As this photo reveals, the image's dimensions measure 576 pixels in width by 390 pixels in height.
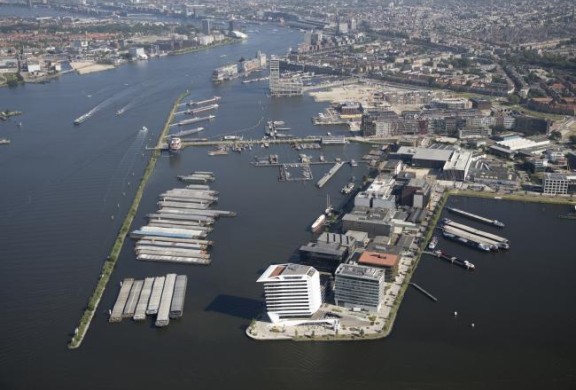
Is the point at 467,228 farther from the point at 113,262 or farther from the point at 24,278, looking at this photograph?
the point at 24,278

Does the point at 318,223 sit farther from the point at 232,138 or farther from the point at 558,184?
the point at 232,138

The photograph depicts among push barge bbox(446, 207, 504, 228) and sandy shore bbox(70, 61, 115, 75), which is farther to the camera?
sandy shore bbox(70, 61, 115, 75)

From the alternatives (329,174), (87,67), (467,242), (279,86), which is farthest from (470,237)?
(87,67)

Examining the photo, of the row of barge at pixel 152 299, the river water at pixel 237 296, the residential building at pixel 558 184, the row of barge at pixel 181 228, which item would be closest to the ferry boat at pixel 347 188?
the river water at pixel 237 296

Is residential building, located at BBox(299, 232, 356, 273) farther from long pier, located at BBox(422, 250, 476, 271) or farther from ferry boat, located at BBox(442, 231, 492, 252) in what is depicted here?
ferry boat, located at BBox(442, 231, 492, 252)

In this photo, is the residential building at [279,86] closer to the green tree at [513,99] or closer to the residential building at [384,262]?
the green tree at [513,99]

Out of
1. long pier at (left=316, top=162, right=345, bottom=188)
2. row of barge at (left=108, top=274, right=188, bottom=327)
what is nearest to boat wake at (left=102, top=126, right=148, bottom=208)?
row of barge at (left=108, top=274, right=188, bottom=327)

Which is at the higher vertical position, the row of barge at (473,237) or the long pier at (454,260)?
the row of barge at (473,237)
